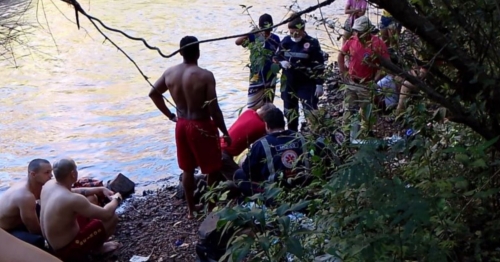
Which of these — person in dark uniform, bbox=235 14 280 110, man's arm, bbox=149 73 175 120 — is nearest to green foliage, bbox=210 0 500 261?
person in dark uniform, bbox=235 14 280 110

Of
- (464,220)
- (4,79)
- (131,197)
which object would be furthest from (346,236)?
(4,79)

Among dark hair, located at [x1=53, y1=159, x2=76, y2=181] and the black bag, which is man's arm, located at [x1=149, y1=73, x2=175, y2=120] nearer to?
dark hair, located at [x1=53, y1=159, x2=76, y2=181]

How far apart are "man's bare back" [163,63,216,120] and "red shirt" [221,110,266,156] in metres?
0.49

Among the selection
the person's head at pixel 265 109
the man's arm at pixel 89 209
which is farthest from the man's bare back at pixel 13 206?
the person's head at pixel 265 109

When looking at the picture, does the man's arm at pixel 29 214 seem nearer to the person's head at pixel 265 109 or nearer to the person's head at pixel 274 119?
the person's head at pixel 265 109

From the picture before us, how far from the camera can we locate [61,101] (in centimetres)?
1242

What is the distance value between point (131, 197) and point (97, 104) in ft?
15.5

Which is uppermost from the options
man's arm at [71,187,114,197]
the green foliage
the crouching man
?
the green foliage

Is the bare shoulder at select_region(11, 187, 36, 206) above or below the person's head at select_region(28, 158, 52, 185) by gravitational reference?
below

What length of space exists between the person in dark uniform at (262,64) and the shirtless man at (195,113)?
0.47m

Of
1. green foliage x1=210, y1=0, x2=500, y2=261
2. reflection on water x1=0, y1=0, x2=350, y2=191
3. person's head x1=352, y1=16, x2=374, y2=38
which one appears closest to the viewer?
green foliage x1=210, y1=0, x2=500, y2=261

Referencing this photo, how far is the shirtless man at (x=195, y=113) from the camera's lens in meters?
6.18

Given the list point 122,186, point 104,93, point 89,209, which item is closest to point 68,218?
point 89,209

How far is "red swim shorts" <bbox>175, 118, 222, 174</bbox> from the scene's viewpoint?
6.27 meters
